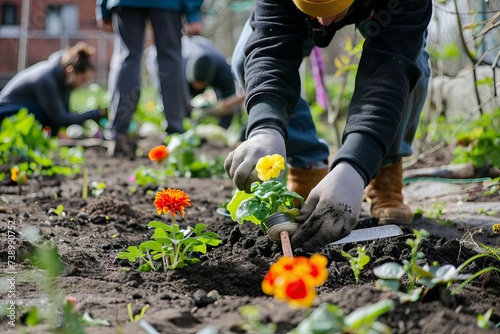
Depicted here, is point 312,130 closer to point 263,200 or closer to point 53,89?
point 263,200

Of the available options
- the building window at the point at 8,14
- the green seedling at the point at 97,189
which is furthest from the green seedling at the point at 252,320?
the building window at the point at 8,14

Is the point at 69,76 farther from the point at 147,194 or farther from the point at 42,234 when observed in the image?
the point at 42,234

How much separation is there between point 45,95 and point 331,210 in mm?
4555

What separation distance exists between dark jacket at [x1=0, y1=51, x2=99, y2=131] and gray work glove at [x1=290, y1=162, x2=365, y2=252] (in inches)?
171

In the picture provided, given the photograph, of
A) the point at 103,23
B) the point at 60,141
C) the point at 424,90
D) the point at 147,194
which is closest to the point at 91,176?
the point at 147,194

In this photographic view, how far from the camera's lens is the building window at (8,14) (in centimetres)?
1991

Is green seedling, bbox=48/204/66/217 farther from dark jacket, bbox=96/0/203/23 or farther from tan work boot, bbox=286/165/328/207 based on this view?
dark jacket, bbox=96/0/203/23

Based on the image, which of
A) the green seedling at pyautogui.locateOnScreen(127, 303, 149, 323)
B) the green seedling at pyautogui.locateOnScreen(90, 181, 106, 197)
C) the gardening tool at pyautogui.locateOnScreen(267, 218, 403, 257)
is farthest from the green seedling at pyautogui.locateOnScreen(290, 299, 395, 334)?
the green seedling at pyautogui.locateOnScreen(90, 181, 106, 197)

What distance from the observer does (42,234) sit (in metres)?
2.42

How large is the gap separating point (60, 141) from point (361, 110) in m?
4.51

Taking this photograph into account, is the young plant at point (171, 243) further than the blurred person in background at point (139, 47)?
No

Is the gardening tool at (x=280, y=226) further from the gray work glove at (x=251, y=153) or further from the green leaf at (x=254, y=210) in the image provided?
the gray work glove at (x=251, y=153)

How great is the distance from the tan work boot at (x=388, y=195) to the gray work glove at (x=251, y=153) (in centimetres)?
92

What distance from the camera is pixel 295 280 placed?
122 cm
